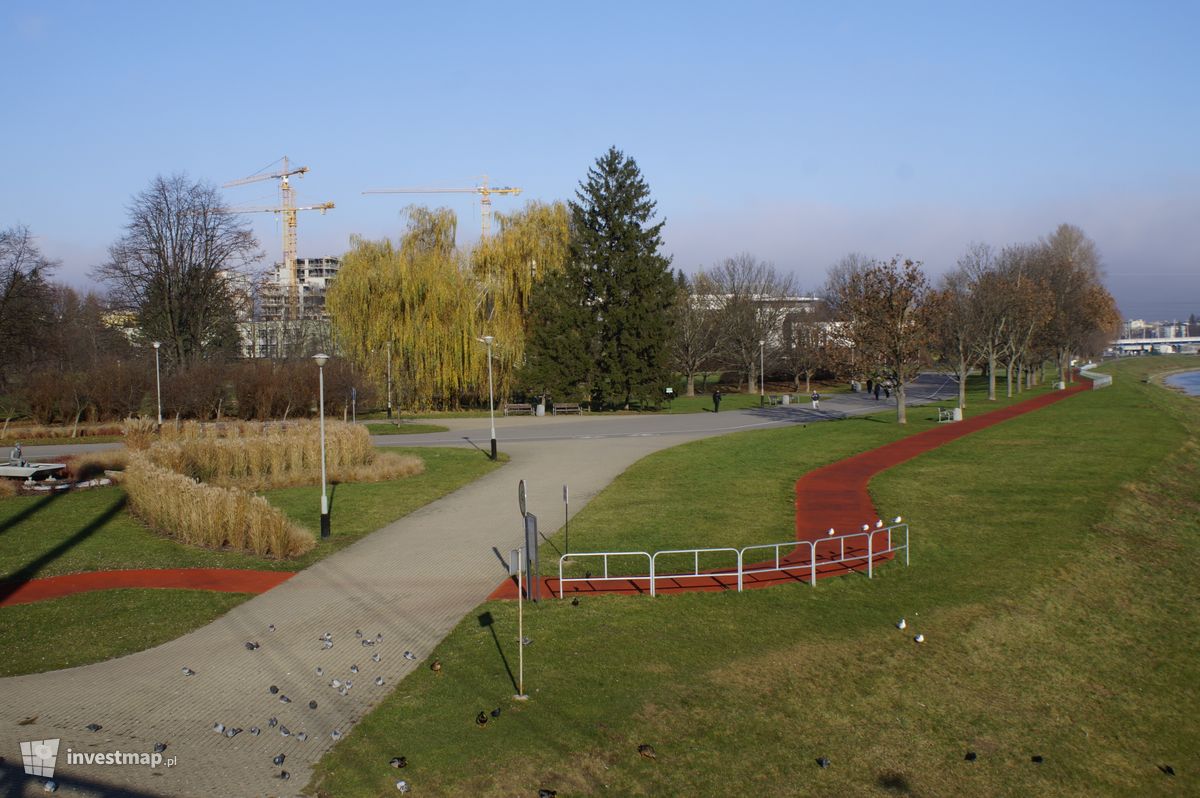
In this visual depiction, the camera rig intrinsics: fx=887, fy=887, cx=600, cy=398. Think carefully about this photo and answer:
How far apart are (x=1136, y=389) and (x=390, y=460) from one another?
64.0 m

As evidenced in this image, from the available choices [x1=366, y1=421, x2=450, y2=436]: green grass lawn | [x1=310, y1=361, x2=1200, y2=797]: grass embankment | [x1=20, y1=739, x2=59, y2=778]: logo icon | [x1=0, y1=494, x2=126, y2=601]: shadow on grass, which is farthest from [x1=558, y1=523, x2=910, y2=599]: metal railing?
[x1=366, y1=421, x2=450, y2=436]: green grass lawn

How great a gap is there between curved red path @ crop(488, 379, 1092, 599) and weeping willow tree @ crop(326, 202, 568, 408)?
25.9 metres

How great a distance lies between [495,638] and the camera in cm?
1180

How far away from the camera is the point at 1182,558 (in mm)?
19141

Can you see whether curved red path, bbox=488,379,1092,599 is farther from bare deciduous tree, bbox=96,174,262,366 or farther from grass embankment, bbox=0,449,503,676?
bare deciduous tree, bbox=96,174,262,366

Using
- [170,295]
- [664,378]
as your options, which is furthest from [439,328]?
[170,295]

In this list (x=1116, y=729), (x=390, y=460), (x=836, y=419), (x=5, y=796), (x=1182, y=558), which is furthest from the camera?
(x=836, y=419)

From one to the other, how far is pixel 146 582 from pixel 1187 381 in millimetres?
115533

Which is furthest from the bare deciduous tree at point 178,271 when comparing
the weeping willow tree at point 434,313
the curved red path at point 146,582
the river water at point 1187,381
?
the river water at point 1187,381

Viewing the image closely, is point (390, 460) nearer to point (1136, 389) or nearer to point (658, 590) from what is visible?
point (658, 590)

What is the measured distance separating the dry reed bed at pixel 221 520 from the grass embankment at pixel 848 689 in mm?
5645

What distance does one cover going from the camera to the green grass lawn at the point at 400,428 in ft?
133

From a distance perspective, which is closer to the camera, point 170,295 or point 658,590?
point 658,590

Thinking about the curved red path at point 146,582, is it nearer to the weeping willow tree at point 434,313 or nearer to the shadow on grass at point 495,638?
the shadow on grass at point 495,638
